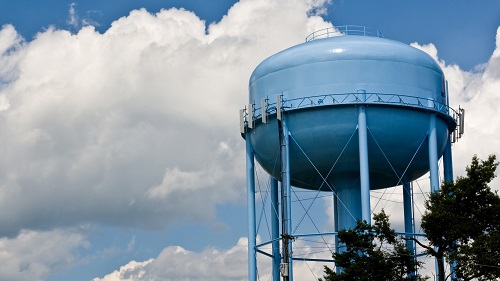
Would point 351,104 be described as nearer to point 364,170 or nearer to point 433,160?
point 364,170

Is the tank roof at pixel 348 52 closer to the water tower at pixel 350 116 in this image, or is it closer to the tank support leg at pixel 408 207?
the water tower at pixel 350 116

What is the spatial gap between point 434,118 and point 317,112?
14.3ft

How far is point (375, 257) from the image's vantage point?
33.5 m

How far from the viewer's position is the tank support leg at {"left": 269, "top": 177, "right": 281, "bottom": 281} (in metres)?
40.0

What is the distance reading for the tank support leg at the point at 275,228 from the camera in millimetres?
40044

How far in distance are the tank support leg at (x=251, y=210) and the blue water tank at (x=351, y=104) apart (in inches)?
54.3

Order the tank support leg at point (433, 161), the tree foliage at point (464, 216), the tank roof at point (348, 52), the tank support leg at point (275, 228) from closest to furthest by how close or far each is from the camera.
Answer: the tree foliage at point (464, 216) < the tank support leg at point (433, 161) < the tank roof at point (348, 52) < the tank support leg at point (275, 228)

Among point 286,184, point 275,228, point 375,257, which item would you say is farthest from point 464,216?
point 275,228

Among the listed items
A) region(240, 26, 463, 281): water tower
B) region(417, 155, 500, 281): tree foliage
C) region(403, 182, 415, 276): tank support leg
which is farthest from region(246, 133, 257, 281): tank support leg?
region(417, 155, 500, 281): tree foliage

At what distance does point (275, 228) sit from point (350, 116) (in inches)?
241

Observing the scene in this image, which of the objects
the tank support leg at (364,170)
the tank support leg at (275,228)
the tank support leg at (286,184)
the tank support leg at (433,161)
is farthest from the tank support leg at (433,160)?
the tank support leg at (275,228)

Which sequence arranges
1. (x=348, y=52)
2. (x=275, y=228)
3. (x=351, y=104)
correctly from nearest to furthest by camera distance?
(x=351, y=104), (x=348, y=52), (x=275, y=228)

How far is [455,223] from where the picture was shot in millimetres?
32344

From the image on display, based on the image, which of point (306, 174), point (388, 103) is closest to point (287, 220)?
point (306, 174)
